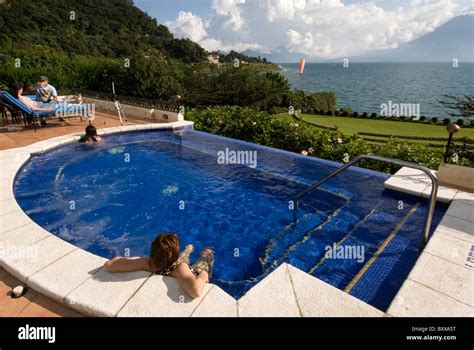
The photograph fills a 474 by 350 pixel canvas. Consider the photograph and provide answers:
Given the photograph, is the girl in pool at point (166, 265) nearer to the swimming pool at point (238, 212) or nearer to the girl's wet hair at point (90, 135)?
the swimming pool at point (238, 212)

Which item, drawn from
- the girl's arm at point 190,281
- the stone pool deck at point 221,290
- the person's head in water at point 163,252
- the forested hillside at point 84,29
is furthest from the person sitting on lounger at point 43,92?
the forested hillside at point 84,29

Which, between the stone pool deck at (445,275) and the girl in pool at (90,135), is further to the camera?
the girl in pool at (90,135)

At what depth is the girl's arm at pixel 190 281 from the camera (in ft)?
10.3

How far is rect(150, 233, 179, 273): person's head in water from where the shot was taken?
11.0 feet

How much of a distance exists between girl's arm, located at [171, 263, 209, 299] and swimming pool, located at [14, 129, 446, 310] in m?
1.12

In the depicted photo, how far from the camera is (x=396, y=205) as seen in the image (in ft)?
20.1

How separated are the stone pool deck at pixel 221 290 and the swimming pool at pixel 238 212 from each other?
0.55m

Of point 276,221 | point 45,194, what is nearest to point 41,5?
point 45,194

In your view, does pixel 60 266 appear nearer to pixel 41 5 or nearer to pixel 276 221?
pixel 276 221

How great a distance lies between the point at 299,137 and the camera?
981 centimetres

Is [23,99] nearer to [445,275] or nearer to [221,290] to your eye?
[221,290]

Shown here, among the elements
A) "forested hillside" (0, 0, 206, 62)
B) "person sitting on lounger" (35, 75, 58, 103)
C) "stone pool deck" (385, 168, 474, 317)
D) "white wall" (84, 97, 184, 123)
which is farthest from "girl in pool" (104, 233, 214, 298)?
"forested hillside" (0, 0, 206, 62)
